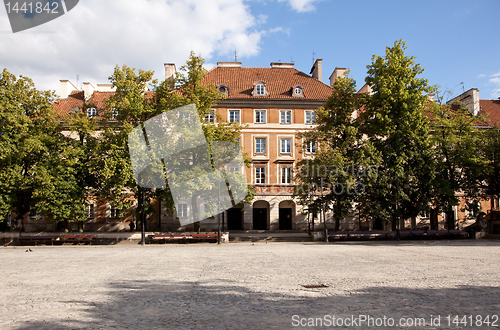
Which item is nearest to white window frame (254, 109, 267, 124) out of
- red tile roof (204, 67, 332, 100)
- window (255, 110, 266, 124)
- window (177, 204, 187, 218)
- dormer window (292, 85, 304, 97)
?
window (255, 110, 266, 124)

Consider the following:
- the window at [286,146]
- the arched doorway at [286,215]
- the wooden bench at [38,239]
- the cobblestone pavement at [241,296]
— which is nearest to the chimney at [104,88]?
the window at [286,146]

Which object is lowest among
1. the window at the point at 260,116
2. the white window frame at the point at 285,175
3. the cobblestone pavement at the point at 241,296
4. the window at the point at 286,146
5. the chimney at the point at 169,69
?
the cobblestone pavement at the point at 241,296

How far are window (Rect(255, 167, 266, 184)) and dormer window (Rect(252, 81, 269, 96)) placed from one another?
324 inches

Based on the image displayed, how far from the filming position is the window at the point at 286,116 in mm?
42969

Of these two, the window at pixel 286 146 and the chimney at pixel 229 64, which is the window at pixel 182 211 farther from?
the chimney at pixel 229 64

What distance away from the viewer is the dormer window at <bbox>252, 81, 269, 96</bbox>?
141ft

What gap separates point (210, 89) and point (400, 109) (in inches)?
581

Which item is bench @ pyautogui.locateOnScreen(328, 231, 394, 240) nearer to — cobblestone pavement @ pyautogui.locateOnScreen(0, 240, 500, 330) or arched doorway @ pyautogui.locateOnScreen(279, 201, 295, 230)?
arched doorway @ pyautogui.locateOnScreen(279, 201, 295, 230)

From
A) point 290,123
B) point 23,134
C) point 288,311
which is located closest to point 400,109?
point 290,123

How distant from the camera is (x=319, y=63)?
47781mm

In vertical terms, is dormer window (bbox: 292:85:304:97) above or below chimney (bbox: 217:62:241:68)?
below

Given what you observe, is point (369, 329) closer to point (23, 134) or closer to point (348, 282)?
point (348, 282)

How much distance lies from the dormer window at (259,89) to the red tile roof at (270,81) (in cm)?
51

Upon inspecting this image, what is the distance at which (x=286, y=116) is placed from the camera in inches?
1694
